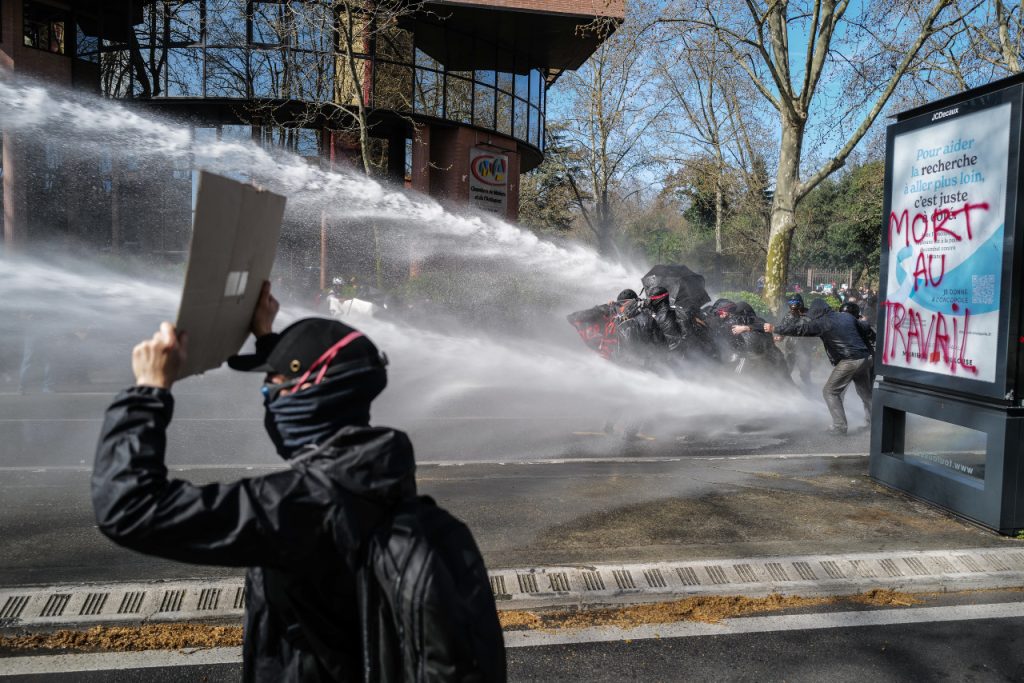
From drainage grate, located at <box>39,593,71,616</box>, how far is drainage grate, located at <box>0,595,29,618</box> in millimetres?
107

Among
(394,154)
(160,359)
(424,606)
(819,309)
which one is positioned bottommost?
(424,606)

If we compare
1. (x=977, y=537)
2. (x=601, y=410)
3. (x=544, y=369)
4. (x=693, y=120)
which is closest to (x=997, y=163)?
(x=977, y=537)

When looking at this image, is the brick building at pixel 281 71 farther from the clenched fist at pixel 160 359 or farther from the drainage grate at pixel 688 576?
the clenched fist at pixel 160 359

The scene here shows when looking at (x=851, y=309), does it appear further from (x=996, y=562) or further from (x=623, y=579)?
(x=623, y=579)

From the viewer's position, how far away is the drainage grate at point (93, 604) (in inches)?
166

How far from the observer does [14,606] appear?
421 centimetres

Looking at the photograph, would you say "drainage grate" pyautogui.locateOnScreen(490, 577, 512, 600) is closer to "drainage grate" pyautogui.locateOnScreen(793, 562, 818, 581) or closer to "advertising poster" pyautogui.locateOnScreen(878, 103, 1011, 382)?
"drainage grate" pyautogui.locateOnScreen(793, 562, 818, 581)

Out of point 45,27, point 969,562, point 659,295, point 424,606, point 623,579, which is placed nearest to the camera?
point 424,606

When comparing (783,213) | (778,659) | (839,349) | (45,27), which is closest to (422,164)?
(45,27)

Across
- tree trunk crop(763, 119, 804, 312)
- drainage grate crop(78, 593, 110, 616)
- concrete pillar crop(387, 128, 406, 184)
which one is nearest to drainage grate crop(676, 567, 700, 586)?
drainage grate crop(78, 593, 110, 616)

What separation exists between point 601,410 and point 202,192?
9.94 metres

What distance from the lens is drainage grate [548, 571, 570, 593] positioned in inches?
180

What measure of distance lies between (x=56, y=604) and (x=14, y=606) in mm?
194

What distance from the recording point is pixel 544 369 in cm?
1362
